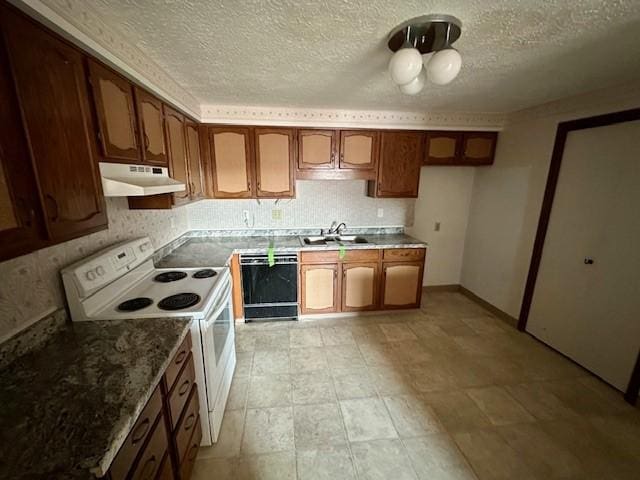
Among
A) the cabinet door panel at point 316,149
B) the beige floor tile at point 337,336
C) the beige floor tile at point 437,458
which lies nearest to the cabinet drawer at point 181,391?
the beige floor tile at point 437,458

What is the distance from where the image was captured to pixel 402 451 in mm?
1579

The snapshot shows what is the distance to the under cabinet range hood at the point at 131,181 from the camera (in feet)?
4.00

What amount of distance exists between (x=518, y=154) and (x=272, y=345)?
10.8 feet

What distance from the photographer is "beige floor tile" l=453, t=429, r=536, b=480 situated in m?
1.46

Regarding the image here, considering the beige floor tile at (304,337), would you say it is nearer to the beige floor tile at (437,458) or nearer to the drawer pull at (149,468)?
the beige floor tile at (437,458)

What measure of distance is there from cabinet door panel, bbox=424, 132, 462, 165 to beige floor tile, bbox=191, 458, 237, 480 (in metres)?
3.21

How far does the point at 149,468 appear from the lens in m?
0.96

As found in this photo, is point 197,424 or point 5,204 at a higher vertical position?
point 5,204

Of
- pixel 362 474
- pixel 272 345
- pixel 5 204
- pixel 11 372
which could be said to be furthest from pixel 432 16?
pixel 272 345

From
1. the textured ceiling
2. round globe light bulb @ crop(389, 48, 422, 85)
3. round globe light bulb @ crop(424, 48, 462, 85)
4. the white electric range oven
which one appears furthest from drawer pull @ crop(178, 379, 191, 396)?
round globe light bulb @ crop(424, 48, 462, 85)

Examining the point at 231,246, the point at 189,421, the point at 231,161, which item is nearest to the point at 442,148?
the point at 231,161

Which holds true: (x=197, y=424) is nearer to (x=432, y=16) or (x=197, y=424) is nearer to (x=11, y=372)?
(x=11, y=372)

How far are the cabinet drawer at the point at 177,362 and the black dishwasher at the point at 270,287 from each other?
4.54 feet

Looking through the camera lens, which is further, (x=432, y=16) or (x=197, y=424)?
(x=197, y=424)
